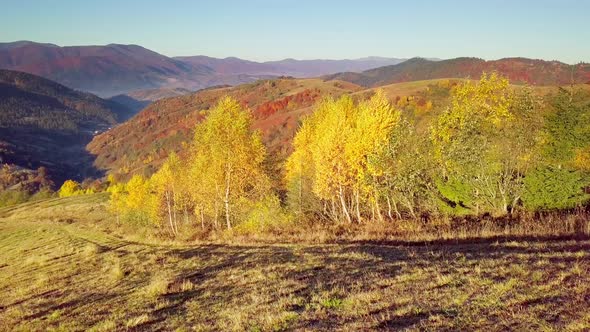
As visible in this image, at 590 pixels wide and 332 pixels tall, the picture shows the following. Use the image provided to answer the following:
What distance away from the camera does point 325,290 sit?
1516 centimetres

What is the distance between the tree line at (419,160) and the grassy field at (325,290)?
12.5 meters

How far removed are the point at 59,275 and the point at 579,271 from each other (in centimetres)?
3459

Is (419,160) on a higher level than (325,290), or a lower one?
higher

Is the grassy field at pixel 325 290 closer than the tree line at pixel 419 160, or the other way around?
the grassy field at pixel 325 290

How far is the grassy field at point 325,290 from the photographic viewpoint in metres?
10.7

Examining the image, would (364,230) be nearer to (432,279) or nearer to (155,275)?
(155,275)

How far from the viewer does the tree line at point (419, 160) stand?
32656 mm

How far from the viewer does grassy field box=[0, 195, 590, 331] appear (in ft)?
35.0

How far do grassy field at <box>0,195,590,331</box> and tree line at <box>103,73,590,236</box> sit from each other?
12.5 meters

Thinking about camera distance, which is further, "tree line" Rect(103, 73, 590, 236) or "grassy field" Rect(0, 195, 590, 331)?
"tree line" Rect(103, 73, 590, 236)

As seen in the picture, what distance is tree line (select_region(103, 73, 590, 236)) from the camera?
32656 millimetres

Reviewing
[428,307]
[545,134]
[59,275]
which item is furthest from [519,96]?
[59,275]

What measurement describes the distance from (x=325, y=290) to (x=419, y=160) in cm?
2431

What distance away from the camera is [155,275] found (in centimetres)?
2525
